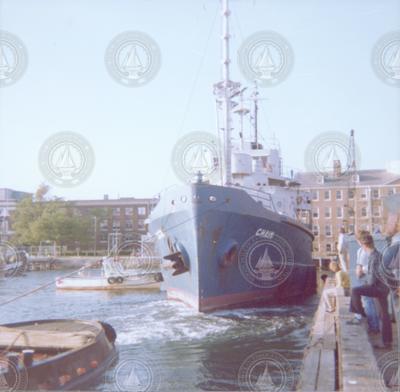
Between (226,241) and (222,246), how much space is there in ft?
0.69

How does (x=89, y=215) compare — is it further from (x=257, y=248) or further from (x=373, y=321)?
(x=373, y=321)

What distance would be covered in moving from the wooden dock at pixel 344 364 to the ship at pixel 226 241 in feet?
21.2

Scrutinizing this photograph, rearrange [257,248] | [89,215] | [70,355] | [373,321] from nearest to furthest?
[373,321], [70,355], [257,248], [89,215]

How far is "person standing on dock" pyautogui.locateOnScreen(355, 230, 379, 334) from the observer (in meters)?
6.24

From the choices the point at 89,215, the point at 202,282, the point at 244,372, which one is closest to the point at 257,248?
→ the point at 202,282

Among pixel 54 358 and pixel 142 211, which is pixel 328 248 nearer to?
pixel 142 211

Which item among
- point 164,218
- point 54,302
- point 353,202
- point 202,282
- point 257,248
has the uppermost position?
point 353,202

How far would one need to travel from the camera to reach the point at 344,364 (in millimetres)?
5371

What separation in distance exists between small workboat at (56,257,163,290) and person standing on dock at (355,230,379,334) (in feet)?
72.1

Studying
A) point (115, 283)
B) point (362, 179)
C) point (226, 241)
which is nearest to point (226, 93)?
point (226, 241)

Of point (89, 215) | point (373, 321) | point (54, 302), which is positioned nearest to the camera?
point (373, 321)

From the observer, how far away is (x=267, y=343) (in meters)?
11.4

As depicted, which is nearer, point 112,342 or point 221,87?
point 112,342

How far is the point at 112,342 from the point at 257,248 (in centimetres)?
645
